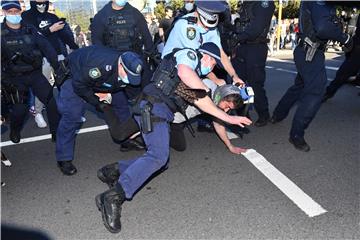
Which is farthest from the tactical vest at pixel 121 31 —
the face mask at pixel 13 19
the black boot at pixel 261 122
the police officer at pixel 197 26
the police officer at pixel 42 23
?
the black boot at pixel 261 122

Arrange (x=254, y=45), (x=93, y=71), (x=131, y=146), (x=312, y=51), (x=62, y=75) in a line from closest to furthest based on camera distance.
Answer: (x=93, y=71), (x=62, y=75), (x=312, y=51), (x=131, y=146), (x=254, y=45)

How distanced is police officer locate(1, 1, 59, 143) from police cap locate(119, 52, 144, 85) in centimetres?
161

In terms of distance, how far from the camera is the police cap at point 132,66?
8.71 feet

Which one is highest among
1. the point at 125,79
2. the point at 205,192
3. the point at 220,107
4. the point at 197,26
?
the point at 197,26

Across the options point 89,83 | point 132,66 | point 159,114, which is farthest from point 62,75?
point 159,114

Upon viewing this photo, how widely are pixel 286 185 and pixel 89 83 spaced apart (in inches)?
75.4

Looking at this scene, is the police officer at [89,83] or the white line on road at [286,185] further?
the police officer at [89,83]

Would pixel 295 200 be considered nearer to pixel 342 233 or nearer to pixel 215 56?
pixel 342 233

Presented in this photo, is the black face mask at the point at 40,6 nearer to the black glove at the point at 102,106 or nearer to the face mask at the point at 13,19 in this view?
the face mask at the point at 13,19

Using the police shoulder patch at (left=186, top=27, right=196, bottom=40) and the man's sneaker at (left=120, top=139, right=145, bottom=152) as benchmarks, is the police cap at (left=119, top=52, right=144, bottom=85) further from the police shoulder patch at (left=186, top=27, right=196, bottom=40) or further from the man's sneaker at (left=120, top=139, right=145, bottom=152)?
the man's sneaker at (left=120, top=139, right=145, bottom=152)

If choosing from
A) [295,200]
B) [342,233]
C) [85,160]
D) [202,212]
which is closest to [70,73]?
[85,160]

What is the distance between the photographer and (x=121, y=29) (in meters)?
3.83

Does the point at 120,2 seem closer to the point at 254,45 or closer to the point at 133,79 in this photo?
the point at 133,79

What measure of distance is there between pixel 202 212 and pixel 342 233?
979mm
